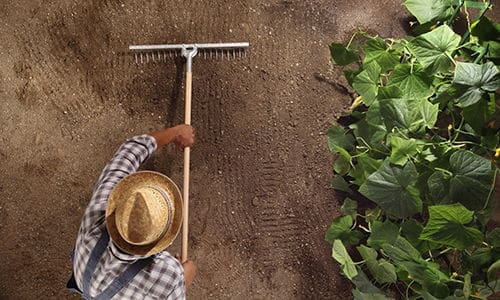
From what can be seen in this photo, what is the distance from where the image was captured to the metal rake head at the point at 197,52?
248 centimetres

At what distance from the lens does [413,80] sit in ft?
6.61

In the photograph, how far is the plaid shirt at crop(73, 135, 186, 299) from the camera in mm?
1560

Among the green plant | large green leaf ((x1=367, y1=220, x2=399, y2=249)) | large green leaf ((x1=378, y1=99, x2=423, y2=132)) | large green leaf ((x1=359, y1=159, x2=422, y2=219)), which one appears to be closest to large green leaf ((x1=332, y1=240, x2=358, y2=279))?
the green plant

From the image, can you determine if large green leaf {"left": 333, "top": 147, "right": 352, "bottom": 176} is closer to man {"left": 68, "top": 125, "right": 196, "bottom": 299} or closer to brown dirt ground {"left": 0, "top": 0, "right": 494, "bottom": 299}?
brown dirt ground {"left": 0, "top": 0, "right": 494, "bottom": 299}

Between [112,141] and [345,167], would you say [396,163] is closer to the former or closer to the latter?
[345,167]

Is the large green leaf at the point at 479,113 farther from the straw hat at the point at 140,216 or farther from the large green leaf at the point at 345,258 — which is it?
the straw hat at the point at 140,216

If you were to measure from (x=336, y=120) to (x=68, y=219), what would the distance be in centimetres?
135

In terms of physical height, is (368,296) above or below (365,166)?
below

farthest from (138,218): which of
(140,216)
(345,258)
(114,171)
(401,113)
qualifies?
(401,113)

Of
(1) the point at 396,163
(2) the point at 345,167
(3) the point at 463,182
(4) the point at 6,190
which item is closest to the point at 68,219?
(4) the point at 6,190

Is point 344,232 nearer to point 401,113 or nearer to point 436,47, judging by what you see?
point 401,113

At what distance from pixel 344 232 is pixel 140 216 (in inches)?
40.9

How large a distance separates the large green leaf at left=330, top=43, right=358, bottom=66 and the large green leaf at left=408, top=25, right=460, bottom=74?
0.28 metres

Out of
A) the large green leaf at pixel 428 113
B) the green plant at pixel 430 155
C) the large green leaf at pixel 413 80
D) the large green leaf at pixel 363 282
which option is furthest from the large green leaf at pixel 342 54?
the large green leaf at pixel 363 282
